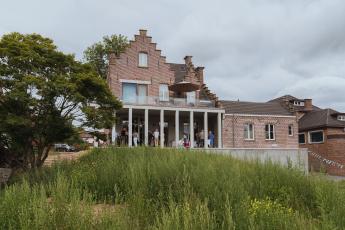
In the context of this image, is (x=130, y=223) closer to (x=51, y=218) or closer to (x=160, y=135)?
(x=51, y=218)

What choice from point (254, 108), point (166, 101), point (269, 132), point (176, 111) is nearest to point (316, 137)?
point (269, 132)

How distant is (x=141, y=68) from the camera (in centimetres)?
3697

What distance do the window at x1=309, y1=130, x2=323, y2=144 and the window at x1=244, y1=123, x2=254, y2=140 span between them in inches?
341

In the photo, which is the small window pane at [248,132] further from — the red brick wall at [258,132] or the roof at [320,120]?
the roof at [320,120]

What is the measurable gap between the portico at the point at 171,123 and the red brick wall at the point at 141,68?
2.16 metres

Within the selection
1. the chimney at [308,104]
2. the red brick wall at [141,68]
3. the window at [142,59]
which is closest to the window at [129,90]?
the red brick wall at [141,68]

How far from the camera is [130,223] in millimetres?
6285

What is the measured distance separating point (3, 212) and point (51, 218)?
4.54 ft

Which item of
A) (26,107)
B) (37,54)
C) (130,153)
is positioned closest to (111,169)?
(130,153)

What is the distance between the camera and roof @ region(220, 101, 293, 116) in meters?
39.6

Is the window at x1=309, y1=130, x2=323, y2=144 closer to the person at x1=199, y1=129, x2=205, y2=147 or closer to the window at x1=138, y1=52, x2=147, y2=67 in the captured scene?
the person at x1=199, y1=129, x2=205, y2=147

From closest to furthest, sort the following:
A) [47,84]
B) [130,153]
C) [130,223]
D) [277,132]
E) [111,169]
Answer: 1. [130,223]
2. [111,169]
3. [130,153]
4. [47,84]
5. [277,132]

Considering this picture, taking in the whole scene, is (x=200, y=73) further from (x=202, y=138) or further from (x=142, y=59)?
(x=202, y=138)

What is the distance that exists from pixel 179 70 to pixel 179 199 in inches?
1378
